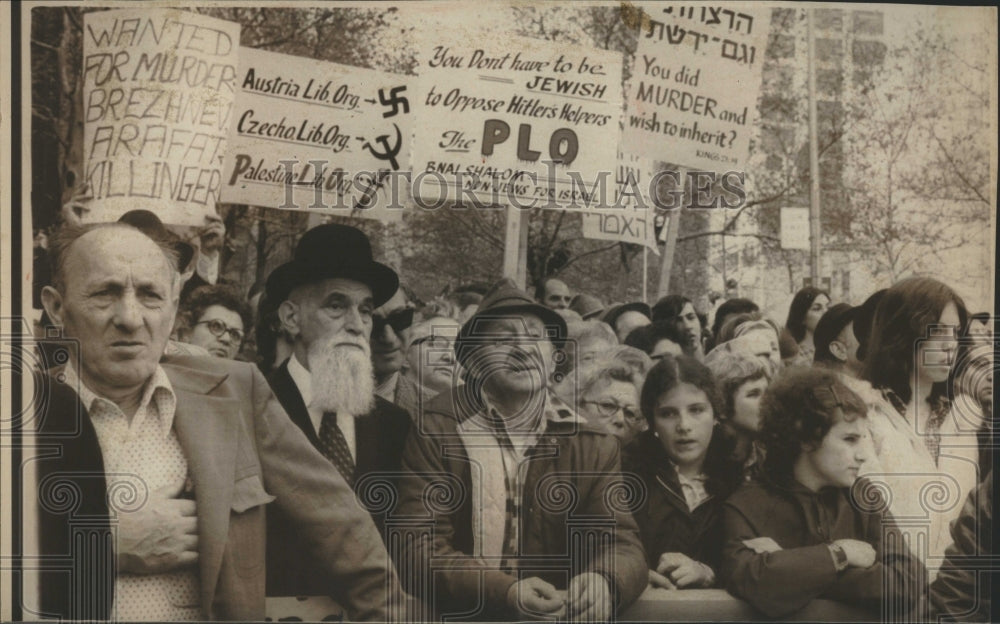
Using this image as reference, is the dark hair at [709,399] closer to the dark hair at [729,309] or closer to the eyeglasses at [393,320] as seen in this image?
the dark hair at [729,309]

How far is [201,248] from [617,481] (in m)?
2.82

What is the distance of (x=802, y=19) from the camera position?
7.95 m

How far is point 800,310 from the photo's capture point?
7902 mm

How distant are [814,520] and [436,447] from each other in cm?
231

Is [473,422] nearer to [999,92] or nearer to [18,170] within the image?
[18,170]

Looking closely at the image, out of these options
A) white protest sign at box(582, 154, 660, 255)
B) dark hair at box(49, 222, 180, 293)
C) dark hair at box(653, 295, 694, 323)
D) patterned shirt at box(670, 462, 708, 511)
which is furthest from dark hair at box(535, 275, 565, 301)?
dark hair at box(49, 222, 180, 293)

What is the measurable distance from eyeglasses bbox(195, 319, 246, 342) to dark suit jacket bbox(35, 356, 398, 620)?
0.49 feet

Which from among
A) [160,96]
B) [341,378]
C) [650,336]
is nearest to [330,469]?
[341,378]

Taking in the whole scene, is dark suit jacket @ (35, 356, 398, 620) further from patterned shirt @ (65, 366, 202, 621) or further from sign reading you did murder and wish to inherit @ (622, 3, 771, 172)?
sign reading you did murder and wish to inherit @ (622, 3, 771, 172)

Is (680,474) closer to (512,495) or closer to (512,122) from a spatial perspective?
(512,495)

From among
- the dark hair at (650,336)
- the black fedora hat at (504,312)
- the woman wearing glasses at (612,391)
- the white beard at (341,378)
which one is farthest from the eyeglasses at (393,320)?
the dark hair at (650,336)

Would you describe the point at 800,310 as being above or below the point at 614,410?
above

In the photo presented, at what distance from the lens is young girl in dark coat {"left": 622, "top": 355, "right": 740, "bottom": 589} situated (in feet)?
25.6

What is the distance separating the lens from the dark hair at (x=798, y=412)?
7.86 meters
